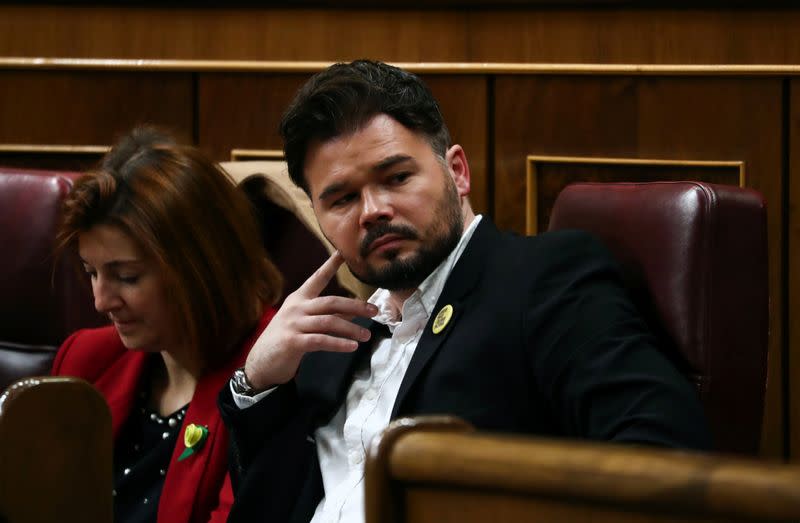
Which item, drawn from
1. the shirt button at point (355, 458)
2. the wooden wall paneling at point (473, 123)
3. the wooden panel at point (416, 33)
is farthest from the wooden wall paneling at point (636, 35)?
the shirt button at point (355, 458)

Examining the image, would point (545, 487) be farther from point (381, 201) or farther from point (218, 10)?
point (218, 10)

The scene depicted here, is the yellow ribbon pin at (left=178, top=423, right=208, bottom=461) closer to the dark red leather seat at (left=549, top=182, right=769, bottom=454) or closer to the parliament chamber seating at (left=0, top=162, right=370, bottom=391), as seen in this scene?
the parliament chamber seating at (left=0, top=162, right=370, bottom=391)

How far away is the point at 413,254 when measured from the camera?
3.32 feet

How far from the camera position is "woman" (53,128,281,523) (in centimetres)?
132

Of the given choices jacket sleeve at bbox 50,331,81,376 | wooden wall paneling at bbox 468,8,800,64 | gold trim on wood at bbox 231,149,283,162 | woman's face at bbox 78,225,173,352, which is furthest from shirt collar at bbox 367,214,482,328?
wooden wall paneling at bbox 468,8,800,64

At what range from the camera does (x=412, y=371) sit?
3.19 feet

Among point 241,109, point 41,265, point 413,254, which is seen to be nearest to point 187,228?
point 41,265

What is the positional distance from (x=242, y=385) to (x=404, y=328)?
0.19 metres

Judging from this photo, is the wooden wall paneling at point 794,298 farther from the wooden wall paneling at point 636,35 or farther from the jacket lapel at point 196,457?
the jacket lapel at point 196,457

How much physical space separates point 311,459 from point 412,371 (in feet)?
0.58

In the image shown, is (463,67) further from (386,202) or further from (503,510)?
(503,510)

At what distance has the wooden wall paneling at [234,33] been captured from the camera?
214cm

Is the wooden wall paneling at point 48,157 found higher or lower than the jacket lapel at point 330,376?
higher

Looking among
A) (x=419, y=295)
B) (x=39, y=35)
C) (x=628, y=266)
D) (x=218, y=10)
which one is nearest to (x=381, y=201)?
(x=419, y=295)
